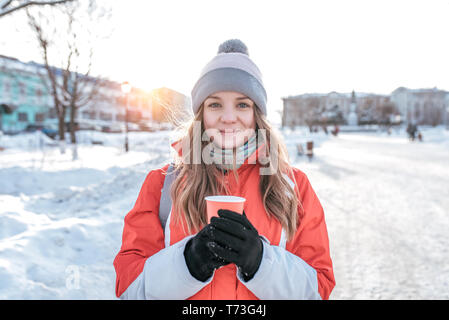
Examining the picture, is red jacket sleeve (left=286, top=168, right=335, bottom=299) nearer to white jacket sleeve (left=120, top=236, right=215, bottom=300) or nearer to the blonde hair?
→ the blonde hair

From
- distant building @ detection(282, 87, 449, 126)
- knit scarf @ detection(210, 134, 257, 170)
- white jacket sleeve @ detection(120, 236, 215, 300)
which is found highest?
distant building @ detection(282, 87, 449, 126)

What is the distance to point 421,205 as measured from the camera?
6148 millimetres

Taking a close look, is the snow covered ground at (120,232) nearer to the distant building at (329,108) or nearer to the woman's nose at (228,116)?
the woman's nose at (228,116)

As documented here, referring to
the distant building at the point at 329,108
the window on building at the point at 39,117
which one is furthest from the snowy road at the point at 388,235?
the distant building at the point at 329,108

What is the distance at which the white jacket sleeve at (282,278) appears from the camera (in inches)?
47.8

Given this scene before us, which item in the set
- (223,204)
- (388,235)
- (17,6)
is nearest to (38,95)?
(17,6)

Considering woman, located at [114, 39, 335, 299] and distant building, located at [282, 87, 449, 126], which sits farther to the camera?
distant building, located at [282, 87, 449, 126]

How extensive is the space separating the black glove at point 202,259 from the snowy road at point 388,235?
2235 millimetres

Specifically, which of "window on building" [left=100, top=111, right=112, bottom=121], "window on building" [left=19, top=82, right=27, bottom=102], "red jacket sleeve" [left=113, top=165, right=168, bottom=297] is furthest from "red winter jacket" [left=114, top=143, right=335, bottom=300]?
"window on building" [left=100, top=111, right=112, bottom=121]

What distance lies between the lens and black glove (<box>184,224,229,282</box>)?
47.0 inches
